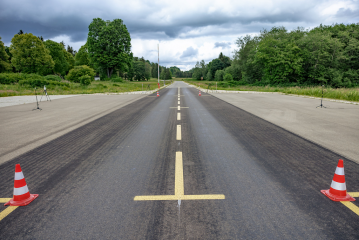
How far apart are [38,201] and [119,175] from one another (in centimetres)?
132

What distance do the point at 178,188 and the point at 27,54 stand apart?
64.5 m

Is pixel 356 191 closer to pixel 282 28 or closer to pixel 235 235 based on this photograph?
pixel 235 235

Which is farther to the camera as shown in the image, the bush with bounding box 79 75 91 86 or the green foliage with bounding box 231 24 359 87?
the green foliage with bounding box 231 24 359 87

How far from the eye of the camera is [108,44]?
53562mm

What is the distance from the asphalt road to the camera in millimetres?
2613

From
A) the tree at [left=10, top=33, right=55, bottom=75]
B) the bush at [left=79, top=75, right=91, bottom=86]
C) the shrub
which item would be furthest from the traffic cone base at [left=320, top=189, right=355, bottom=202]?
the tree at [left=10, top=33, right=55, bottom=75]

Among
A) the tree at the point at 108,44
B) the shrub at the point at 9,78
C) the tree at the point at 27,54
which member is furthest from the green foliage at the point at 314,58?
the tree at the point at 27,54

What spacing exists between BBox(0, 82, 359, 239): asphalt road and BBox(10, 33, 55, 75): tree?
2329 inches

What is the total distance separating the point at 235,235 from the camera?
2.50 meters

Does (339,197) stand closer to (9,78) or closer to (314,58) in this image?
(9,78)

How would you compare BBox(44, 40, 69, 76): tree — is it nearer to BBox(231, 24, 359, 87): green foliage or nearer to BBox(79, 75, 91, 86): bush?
BBox(79, 75, 91, 86): bush

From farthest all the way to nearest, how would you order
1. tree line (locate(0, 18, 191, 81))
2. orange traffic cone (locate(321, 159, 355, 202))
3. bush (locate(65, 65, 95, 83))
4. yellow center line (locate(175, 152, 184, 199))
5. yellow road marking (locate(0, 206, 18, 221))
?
tree line (locate(0, 18, 191, 81)), bush (locate(65, 65, 95, 83)), yellow center line (locate(175, 152, 184, 199)), orange traffic cone (locate(321, 159, 355, 202)), yellow road marking (locate(0, 206, 18, 221))

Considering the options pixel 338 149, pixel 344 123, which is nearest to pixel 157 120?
pixel 338 149

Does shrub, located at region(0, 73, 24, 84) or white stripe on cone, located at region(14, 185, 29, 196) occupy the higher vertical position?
shrub, located at region(0, 73, 24, 84)
